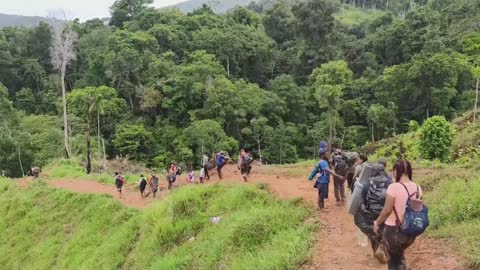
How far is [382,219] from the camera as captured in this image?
517cm

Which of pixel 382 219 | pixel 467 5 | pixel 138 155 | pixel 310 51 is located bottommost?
pixel 138 155

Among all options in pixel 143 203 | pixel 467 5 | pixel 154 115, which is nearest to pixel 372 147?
pixel 143 203

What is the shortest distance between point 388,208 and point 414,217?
0.26 m

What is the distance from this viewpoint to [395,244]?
5.16 meters

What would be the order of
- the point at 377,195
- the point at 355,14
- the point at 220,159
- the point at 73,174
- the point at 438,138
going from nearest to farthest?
the point at 377,195
the point at 438,138
the point at 220,159
the point at 73,174
the point at 355,14

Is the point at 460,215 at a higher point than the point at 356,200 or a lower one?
lower

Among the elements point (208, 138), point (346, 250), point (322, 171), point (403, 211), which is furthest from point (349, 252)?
point (208, 138)

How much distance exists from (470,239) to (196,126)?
29.5 meters

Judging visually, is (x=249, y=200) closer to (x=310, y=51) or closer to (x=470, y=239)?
(x=470, y=239)

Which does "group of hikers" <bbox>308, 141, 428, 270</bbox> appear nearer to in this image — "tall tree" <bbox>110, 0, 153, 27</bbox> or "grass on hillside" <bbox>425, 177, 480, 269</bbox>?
"grass on hillside" <bbox>425, 177, 480, 269</bbox>

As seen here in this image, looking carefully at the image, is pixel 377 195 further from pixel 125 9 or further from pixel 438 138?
pixel 125 9

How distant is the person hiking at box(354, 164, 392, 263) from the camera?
241 inches

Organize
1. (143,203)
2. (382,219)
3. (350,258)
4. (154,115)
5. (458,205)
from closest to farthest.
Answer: (382,219) → (350,258) → (458,205) → (143,203) → (154,115)

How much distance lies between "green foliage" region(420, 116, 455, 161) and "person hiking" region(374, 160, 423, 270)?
11560mm
